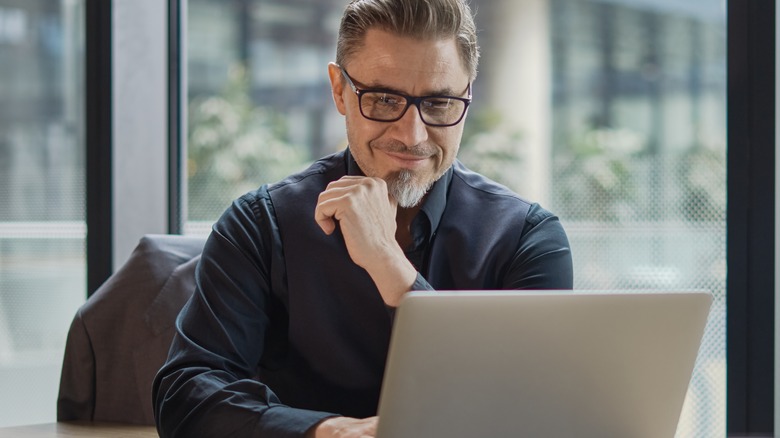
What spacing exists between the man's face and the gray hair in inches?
0.6

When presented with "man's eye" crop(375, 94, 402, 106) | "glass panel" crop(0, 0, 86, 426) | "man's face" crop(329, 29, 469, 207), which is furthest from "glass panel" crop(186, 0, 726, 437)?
A: "glass panel" crop(0, 0, 86, 426)

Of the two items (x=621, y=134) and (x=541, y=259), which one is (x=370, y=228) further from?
(x=621, y=134)

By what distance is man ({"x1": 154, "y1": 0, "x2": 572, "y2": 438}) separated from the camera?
151cm

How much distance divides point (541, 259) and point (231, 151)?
1.37m

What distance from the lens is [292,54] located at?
2768 millimetres

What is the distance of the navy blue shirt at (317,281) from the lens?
149 cm

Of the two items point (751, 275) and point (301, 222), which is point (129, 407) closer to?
point (301, 222)

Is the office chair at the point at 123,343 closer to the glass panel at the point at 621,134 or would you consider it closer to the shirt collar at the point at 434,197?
the shirt collar at the point at 434,197

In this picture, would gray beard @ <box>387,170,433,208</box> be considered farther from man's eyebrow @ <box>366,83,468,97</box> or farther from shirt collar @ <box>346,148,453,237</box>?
man's eyebrow @ <box>366,83,468,97</box>

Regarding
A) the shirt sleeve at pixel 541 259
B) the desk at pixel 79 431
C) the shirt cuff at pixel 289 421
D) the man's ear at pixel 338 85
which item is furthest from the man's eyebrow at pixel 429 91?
the desk at pixel 79 431

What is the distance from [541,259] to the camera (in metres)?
1.57

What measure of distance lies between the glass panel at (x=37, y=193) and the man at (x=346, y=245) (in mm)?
1273

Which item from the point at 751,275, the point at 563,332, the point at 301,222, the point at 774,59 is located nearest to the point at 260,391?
the point at 301,222

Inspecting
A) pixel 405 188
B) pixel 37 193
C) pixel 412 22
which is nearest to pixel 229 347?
pixel 405 188
